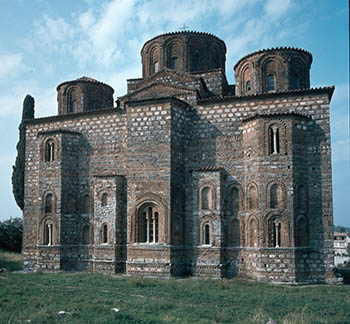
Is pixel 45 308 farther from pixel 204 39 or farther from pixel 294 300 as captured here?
pixel 204 39

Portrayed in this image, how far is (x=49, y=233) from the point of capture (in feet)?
68.5

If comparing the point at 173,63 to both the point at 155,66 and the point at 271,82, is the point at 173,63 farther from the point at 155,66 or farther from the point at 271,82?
the point at 271,82

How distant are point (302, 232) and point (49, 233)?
12.7 m

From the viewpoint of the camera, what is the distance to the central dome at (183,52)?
2345 cm

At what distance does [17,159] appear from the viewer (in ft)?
87.1

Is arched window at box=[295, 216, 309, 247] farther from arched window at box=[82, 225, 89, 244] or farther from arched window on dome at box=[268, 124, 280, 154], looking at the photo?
arched window at box=[82, 225, 89, 244]

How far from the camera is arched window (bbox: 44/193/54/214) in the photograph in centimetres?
2097

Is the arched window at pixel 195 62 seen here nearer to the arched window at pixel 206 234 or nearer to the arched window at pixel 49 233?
the arched window at pixel 206 234

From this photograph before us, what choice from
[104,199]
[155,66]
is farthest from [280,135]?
[155,66]

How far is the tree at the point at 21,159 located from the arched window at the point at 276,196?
1690 cm

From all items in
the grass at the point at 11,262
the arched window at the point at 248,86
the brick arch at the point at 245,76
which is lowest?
the grass at the point at 11,262

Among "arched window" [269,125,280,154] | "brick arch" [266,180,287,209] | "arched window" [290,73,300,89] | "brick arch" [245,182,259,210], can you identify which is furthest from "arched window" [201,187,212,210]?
"arched window" [290,73,300,89]

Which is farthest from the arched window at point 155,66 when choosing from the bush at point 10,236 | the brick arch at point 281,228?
the bush at point 10,236

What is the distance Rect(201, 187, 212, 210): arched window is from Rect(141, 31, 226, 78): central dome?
8.12 m
